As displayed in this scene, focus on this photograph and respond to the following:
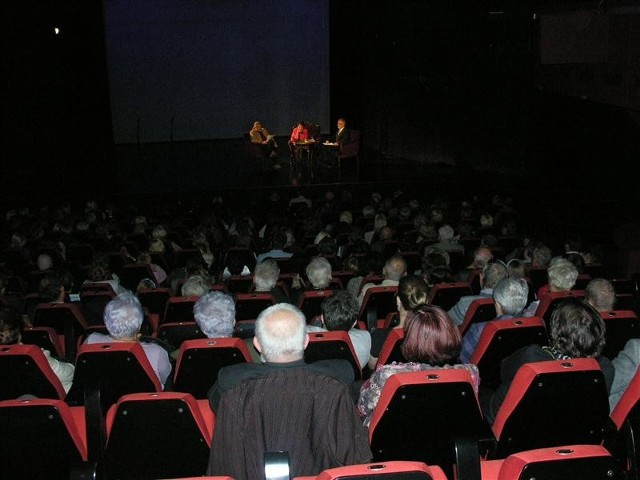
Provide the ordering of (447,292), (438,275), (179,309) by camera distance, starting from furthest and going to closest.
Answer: (438,275) → (447,292) → (179,309)

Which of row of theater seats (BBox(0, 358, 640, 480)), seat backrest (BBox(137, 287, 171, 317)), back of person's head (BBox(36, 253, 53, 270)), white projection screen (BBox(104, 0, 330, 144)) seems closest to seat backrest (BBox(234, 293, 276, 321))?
seat backrest (BBox(137, 287, 171, 317))

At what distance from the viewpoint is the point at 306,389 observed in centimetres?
238

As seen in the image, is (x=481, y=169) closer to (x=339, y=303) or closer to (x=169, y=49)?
(x=169, y=49)

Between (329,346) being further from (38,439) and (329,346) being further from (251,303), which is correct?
(251,303)

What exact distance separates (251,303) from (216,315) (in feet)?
3.92

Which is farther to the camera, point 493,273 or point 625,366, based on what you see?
point 493,273

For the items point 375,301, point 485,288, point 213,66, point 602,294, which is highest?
point 213,66

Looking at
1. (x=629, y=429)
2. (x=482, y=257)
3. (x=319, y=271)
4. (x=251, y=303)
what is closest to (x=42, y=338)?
(x=251, y=303)

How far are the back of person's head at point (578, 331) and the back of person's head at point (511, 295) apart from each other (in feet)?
3.28

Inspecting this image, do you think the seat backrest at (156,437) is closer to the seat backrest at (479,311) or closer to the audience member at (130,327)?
the audience member at (130,327)

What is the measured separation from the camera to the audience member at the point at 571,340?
3156mm

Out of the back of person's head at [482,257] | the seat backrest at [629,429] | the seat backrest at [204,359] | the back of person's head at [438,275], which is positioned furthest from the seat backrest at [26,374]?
the back of person's head at [482,257]

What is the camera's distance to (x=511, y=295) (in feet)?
13.8

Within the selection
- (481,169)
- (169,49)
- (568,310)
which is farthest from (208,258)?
(169,49)
